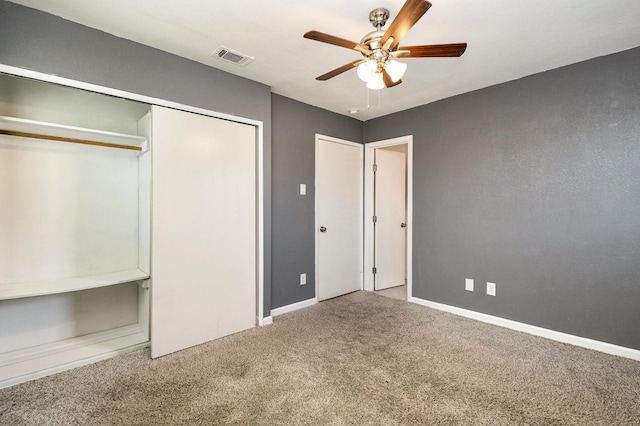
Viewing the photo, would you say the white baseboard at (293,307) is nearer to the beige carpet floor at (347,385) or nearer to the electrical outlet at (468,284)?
the beige carpet floor at (347,385)

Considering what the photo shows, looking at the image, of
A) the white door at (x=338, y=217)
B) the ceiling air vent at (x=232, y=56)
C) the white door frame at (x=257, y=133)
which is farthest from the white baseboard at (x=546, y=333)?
the ceiling air vent at (x=232, y=56)

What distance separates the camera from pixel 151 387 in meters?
1.97

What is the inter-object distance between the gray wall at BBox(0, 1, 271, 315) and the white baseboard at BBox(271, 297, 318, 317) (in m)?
0.27

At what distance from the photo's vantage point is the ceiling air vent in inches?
93.7

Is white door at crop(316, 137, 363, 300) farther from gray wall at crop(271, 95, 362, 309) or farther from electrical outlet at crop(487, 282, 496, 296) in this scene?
electrical outlet at crop(487, 282, 496, 296)

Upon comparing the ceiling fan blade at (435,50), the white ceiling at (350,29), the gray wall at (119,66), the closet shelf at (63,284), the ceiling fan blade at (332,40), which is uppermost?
the white ceiling at (350,29)

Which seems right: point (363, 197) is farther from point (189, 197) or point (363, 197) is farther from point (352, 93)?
point (189, 197)

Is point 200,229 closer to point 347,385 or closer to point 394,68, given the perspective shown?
point 347,385

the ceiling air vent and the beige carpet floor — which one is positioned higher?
the ceiling air vent

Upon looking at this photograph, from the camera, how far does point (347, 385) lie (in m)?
1.99

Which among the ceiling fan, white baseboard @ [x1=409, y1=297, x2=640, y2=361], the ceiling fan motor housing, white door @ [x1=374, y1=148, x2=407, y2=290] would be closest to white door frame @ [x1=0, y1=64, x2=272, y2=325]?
the ceiling fan

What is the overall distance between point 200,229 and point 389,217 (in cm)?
285

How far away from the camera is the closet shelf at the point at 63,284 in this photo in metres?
A: 2.03

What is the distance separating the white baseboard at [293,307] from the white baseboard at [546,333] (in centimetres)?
145
